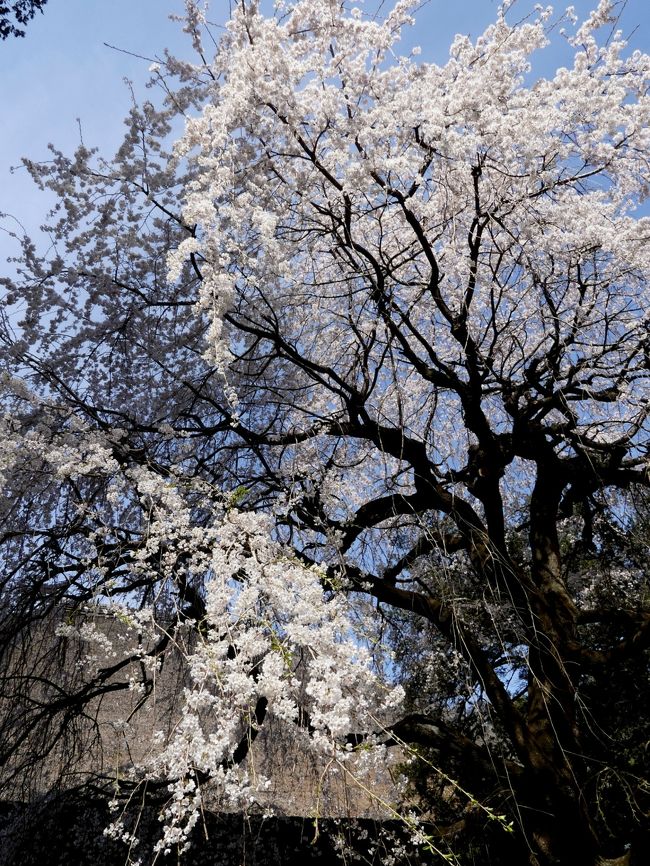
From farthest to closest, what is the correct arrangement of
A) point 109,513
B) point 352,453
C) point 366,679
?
point 352,453 < point 109,513 < point 366,679

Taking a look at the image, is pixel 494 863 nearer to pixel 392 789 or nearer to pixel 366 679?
pixel 392 789

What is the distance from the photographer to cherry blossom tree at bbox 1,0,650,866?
134 inches

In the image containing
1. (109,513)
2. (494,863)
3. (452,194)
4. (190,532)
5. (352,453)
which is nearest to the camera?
(190,532)

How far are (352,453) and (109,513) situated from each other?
176cm

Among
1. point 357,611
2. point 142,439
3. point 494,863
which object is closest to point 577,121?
point 357,611

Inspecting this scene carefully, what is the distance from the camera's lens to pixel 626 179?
4.35 m

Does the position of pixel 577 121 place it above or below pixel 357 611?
above

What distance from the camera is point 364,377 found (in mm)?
4082

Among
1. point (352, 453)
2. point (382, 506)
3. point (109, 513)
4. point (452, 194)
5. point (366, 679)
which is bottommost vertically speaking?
point (366, 679)

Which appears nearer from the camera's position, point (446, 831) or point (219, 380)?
point (446, 831)

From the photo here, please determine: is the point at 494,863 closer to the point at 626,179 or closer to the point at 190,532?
the point at 190,532

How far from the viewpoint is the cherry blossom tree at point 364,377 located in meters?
3.40

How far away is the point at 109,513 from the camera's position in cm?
488

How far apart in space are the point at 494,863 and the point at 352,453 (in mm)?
2807
